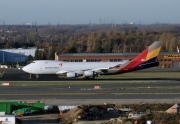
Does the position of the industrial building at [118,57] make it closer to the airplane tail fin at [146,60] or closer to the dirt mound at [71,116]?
the airplane tail fin at [146,60]

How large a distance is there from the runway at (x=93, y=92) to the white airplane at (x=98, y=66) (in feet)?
20.4

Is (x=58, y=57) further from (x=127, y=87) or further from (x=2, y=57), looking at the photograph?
(x=127, y=87)

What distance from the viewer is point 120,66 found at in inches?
3007

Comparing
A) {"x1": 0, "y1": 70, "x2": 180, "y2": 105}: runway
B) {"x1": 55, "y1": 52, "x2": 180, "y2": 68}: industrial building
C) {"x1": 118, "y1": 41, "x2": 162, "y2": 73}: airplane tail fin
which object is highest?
{"x1": 118, "y1": 41, "x2": 162, "y2": 73}: airplane tail fin

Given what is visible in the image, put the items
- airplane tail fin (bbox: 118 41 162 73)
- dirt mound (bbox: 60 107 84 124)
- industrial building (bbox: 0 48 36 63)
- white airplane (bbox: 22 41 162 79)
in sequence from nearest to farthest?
dirt mound (bbox: 60 107 84 124), airplane tail fin (bbox: 118 41 162 73), white airplane (bbox: 22 41 162 79), industrial building (bbox: 0 48 36 63)

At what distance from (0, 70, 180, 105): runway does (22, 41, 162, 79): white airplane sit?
20.4ft

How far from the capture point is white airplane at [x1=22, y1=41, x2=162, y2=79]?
7606 cm

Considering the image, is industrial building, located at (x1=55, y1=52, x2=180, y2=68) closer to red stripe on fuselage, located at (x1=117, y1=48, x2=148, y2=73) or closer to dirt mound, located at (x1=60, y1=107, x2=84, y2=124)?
red stripe on fuselage, located at (x1=117, y1=48, x2=148, y2=73)

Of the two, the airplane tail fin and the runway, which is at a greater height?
the airplane tail fin

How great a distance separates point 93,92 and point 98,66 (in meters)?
20.5

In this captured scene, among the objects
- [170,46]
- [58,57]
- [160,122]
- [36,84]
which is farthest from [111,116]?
[170,46]

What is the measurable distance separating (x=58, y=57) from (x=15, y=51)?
40.7 m

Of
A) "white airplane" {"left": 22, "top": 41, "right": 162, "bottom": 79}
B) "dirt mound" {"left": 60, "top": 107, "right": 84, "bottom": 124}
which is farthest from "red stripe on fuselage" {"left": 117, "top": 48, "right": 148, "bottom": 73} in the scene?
"dirt mound" {"left": 60, "top": 107, "right": 84, "bottom": 124}

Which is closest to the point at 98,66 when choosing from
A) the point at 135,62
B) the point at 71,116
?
the point at 135,62
